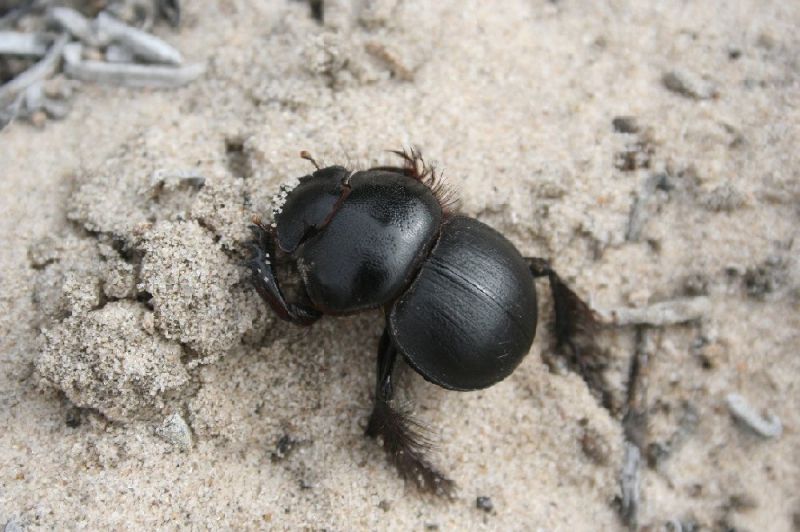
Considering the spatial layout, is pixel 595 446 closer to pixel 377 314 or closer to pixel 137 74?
pixel 377 314

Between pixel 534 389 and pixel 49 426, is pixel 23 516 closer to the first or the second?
pixel 49 426

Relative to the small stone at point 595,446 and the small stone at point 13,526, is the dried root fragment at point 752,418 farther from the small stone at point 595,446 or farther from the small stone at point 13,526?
the small stone at point 13,526

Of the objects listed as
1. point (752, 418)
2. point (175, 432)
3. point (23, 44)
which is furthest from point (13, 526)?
point (752, 418)

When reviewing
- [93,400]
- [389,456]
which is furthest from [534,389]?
[93,400]

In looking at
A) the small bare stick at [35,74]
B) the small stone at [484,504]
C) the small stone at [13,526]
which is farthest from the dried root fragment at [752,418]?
the small bare stick at [35,74]

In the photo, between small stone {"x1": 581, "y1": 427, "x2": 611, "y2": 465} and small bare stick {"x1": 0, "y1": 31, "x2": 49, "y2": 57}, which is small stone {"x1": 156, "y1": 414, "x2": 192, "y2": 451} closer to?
small stone {"x1": 581, "y1": 427, "x2": 611, "y2": 465}

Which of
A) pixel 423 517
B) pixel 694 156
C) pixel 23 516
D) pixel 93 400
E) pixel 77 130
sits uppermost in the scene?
pixel 694 156

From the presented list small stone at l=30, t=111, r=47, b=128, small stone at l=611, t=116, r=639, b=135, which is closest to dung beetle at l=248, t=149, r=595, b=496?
small stone at l=611, t=116, r=639, b=135
